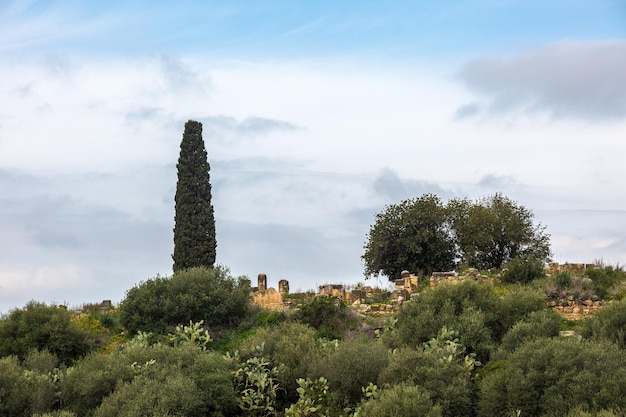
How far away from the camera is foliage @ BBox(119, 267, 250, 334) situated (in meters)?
33.5

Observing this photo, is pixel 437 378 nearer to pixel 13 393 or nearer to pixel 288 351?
pixel 288 351

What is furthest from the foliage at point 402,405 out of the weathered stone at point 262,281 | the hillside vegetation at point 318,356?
the weathered stone at point 262,281

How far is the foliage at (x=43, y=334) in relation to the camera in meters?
32.2

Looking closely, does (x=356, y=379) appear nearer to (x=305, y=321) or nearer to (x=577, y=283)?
(x=305, y=321)

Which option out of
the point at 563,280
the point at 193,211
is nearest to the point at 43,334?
the point at 193,211

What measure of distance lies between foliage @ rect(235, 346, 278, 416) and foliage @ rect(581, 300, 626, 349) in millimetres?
9325

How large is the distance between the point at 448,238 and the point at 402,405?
25.3m

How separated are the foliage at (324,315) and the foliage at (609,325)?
29.7ft

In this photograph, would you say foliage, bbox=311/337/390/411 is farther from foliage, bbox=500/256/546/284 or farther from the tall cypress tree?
the tall cypress tree

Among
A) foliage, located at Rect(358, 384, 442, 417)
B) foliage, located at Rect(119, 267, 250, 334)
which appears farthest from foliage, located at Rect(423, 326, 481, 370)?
foliage, located at Rect(119, 267, 250, 334)

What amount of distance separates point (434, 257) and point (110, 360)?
858 inches

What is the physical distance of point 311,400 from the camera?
25219 millimetres

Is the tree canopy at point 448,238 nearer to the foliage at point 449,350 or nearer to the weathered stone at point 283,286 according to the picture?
the weathered stone at point 283,286

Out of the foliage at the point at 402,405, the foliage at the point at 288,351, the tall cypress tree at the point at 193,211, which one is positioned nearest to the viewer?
the foliage at the point at 402,405
